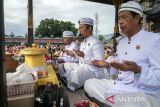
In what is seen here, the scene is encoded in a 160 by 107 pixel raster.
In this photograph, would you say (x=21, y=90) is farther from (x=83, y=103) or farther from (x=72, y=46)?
(x=72, y=46)

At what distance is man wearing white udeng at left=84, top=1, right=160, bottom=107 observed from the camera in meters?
1.92

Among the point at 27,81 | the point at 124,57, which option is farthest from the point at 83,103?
the point at 124,57

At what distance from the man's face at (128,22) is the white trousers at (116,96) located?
0.55 metres

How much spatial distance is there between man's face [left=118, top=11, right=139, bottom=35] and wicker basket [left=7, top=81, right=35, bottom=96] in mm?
1068

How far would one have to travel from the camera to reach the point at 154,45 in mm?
2047

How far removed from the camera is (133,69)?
74.2 inches

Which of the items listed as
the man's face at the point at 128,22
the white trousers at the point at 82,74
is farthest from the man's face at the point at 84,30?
the man's face at the point at 128,22

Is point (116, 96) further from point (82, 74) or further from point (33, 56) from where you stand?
point (82, 74)

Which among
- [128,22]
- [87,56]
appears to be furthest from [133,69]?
[87,56]

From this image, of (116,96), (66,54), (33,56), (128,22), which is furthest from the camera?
(66,54)

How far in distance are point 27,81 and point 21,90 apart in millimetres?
107

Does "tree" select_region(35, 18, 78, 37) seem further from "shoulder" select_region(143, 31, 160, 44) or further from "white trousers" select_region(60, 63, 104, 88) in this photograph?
"shoulder" select_region(143, 31, 160, 44)

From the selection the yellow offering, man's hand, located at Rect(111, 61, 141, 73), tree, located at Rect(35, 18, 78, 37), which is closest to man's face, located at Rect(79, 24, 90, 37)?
the yellow offering

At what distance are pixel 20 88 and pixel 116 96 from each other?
99 centimetres
